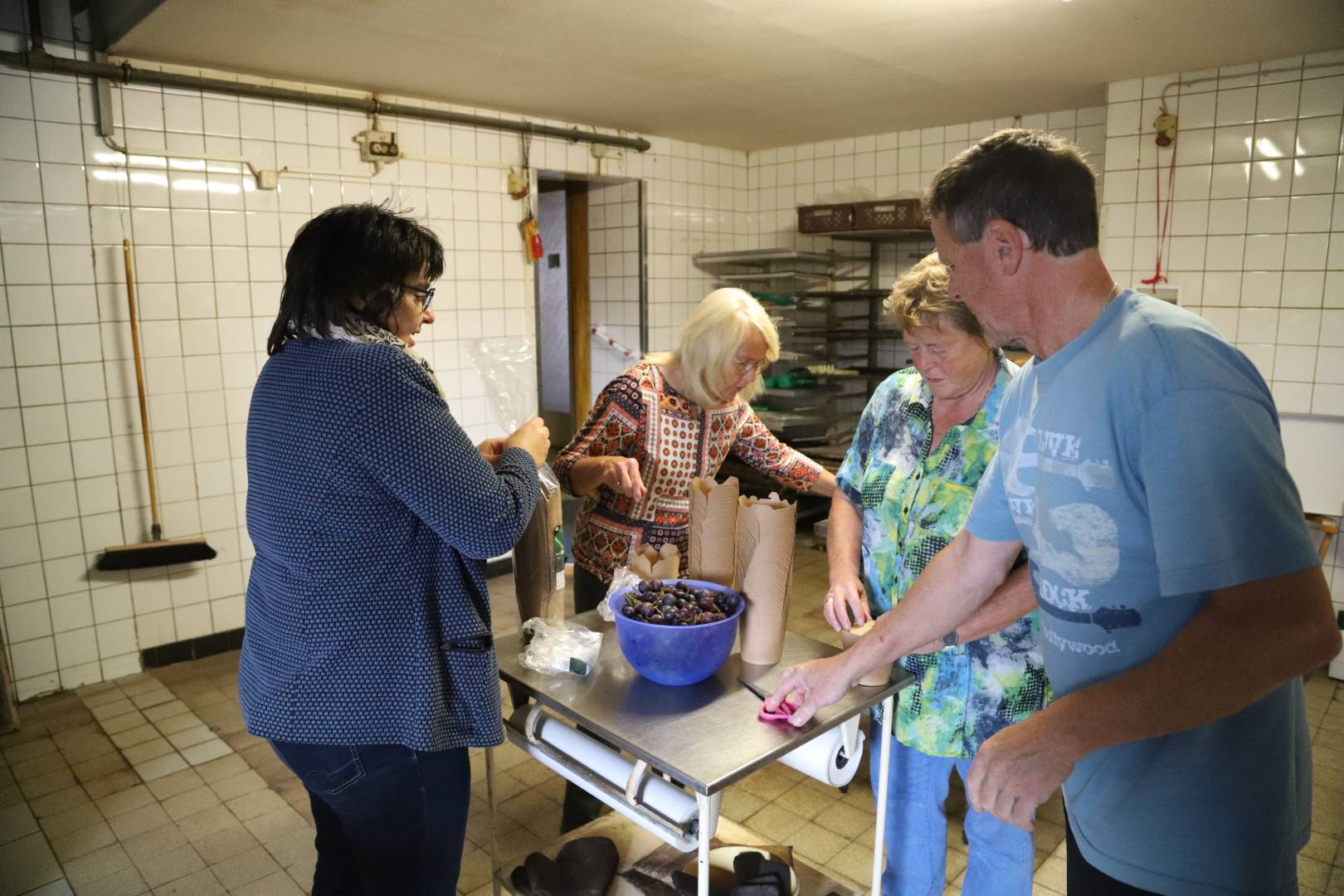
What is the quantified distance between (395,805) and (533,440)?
65 cm

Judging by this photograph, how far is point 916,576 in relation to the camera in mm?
1630

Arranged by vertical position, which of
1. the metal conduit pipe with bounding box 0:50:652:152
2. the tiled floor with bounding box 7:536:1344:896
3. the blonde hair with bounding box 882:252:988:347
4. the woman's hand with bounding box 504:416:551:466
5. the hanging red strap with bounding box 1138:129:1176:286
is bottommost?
the tiled floor with bounding box 7:536:1344:896

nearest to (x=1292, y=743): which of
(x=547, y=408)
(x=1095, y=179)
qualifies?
(x=1095, y=179)

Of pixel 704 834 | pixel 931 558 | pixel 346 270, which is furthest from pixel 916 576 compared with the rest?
pixel 346 270

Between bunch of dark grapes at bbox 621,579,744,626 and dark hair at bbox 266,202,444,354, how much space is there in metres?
0.64

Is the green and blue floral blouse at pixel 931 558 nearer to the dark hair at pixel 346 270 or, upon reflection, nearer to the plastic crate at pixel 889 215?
the dark hair at pixel 346 270

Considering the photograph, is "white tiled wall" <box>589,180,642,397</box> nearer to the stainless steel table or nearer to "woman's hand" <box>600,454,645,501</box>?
"woman's hand" <box>600,454,645,501</box>

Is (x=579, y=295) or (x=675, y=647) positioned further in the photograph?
(x=579, y=295)

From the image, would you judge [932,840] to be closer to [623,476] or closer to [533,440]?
[623,476]

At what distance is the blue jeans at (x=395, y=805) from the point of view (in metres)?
1.35

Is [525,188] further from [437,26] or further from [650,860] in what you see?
[650,860]

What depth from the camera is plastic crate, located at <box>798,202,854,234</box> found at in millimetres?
4691

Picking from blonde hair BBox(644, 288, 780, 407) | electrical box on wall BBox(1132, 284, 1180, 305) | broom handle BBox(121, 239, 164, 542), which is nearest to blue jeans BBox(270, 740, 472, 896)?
blonde hair BBox(644, 288, 780, 407)

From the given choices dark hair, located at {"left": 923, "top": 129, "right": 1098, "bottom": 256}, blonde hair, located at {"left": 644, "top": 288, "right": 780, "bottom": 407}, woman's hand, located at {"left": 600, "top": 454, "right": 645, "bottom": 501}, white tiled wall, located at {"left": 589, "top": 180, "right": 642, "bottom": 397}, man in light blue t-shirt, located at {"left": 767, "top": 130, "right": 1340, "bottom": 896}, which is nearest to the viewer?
man in light blue t-shirt, located at {"left": 767, "top": 130, "right": 1340, "bottom": 896}
